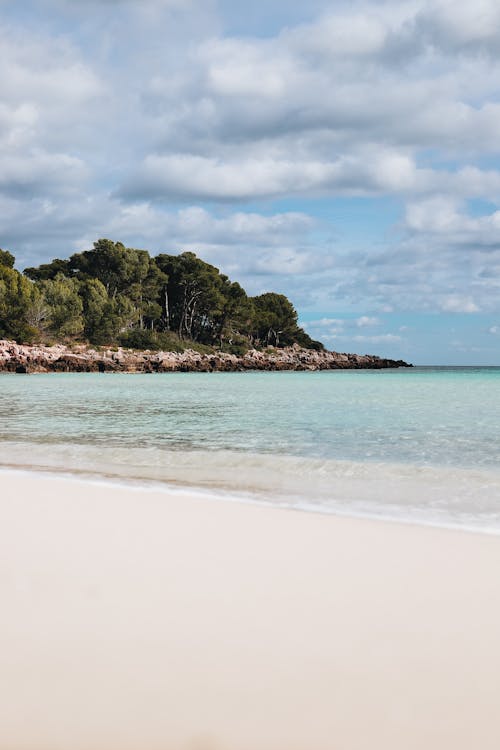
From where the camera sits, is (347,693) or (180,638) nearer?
(347,693)

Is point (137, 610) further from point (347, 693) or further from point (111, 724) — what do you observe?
point (347, 693)

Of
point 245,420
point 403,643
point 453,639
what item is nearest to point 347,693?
point 403,643

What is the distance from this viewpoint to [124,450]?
26.8ft

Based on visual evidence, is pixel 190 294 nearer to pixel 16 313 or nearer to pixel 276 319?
pixel 276 319

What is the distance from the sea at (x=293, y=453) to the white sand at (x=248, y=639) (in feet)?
4.29

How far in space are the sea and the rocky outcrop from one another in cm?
2988

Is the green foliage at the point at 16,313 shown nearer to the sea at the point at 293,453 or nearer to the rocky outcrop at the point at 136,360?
the rocky outcrop at the point at 136,360

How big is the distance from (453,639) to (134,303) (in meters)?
68.2

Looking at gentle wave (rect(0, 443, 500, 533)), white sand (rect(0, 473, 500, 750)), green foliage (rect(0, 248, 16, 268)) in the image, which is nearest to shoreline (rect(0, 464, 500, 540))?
gentle wave (rect(0, 443, 500, 533))

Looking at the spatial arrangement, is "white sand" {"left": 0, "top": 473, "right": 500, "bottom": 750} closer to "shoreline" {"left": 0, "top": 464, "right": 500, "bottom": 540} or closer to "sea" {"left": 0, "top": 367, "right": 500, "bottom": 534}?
"shoreline" {"left": 0, "top": 464, "right": 500, "bottom": 540}

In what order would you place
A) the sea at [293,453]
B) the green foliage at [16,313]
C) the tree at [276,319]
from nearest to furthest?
the sea at [293,453]
the green foliage at [16,313]
the tree at [276,319]

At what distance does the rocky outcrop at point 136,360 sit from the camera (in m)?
42.8

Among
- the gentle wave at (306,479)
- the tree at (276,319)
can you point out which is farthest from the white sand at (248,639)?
the tree at (276,319)

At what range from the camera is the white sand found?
1805 mm
